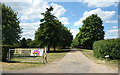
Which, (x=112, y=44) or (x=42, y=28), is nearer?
(x=112, y=44)

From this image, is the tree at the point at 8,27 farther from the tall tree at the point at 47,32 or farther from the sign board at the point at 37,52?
the sign board at the point at 37,52

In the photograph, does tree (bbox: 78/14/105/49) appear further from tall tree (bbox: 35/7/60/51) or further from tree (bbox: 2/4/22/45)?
tree (bbox: 2/4/22/45)

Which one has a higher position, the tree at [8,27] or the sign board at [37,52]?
the tree at [8,27]

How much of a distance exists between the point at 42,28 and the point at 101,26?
22.2 m

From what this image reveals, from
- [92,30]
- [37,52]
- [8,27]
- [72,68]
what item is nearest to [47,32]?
[8,27]

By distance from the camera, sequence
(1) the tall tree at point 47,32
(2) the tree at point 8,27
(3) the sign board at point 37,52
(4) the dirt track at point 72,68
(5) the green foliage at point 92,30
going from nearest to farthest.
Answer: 1. (4) the dirt track at point 72,68
2. (3) the sign board at point 37,52
3. (2) the tree at point 8,27
4. (1) the tall tree at point 47,32
5. (5) the green foliage at point 92,30

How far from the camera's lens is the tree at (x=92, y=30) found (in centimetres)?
3847

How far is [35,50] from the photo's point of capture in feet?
38.9

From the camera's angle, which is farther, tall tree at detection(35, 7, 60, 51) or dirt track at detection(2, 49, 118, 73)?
tall tree at detection(35, 7, 60, 51)

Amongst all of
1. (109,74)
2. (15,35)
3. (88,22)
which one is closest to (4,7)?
(15,35)

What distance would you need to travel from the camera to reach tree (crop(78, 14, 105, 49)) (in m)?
38.5

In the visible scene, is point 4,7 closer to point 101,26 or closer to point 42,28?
point 42,28

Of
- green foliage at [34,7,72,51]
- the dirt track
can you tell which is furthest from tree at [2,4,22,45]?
the dirt track

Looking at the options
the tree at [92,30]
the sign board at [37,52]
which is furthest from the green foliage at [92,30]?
the sign board at [37,52]
